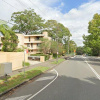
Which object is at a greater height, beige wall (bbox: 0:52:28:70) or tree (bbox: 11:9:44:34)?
tree (bbox: 11:9:44:34)

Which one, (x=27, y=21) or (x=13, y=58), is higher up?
(x=27, y=21)

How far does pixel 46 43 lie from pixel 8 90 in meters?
29.5

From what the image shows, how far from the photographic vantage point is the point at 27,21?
53500 millimetres

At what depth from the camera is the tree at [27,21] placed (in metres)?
52.8

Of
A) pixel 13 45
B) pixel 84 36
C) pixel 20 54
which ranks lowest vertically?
pixel 20 54

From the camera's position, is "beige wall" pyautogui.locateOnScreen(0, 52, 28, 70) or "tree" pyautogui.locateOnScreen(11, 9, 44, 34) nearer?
"beige wall" pyautogui.locateOnScreen(0, 52, 28, 70)

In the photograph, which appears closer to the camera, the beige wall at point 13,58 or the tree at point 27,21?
the beige wall at point 13,58

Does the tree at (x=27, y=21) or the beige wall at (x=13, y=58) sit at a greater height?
the tree at (x=27, y=21)

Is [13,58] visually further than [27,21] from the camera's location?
No

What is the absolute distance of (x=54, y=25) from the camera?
186ft

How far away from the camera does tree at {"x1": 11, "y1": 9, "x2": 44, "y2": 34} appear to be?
173ft

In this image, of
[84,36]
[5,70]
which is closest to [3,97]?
[5,70]

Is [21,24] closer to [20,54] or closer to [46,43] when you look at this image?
[46,43]

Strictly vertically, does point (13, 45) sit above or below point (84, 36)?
below
